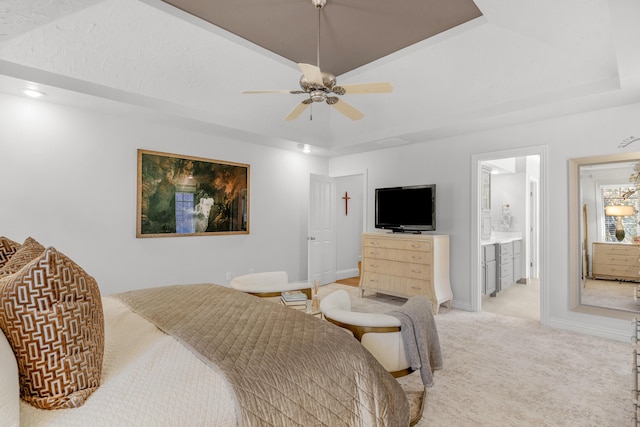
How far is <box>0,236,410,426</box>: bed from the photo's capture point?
992 mm

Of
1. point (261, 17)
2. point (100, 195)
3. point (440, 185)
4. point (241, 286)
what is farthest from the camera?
point (440, 185)

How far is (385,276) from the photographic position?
491cm

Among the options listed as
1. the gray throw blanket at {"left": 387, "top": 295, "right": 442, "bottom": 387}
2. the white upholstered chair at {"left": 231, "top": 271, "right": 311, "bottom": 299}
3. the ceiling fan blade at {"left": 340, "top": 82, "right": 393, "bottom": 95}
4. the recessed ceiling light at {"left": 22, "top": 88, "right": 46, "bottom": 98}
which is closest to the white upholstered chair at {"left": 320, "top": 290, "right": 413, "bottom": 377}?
the gray throw blanket at {"left": 387, "top": 295, "right": 442, "bottom": 387}

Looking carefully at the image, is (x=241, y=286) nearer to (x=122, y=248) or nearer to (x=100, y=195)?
(x=122, y=248)

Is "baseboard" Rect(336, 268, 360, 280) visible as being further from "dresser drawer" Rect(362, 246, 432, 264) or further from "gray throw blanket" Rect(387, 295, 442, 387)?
"gray throw blanket" Rect(387, 295, 442, 387)

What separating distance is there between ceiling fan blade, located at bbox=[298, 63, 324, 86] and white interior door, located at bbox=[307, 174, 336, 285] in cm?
332

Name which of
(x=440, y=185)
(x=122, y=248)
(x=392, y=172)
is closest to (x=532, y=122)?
(x=440, y=185)

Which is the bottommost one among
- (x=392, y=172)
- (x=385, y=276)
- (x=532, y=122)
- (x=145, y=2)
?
(x=385, y=276)

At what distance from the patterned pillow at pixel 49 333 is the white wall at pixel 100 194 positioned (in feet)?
9.68

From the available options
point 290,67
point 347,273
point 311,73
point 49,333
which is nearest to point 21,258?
point 49,333

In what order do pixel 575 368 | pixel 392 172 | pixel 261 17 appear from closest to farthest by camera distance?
pixel 575 368 → pixel 261 17 → pixel 392 172

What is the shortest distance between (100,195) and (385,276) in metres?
3.94

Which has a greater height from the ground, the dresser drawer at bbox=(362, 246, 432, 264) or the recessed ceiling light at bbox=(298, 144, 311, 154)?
the recessed ceiling light at bbox=(298, 144, 311, 154)

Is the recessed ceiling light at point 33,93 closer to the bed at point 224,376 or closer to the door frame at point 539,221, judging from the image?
the bed at point 224,376
